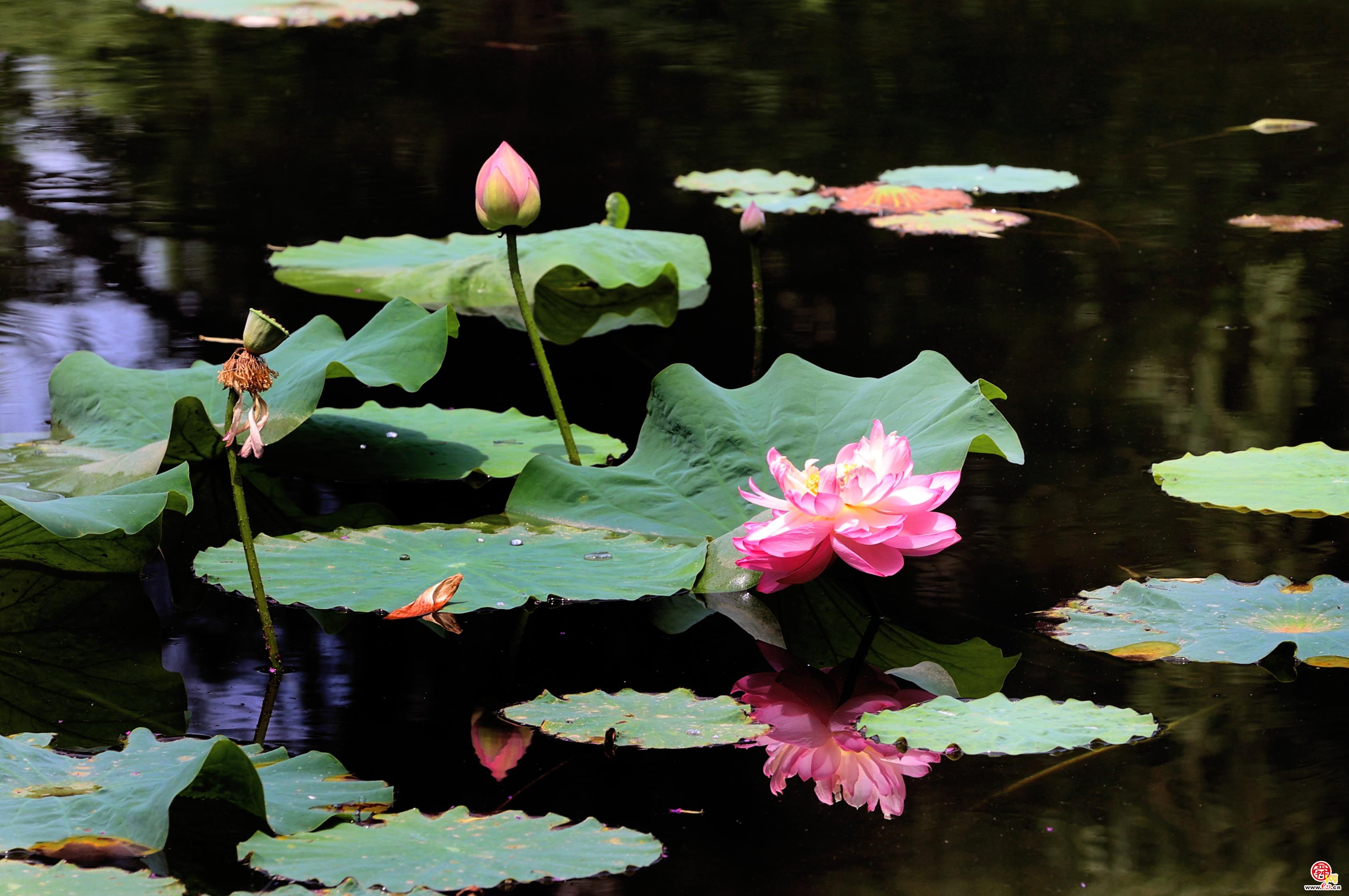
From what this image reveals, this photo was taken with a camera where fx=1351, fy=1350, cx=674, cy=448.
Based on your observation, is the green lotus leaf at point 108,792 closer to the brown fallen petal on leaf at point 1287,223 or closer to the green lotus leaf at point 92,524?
the green lotus leaf at point 92,524

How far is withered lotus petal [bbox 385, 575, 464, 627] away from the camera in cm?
134

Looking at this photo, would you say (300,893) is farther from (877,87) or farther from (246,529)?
(877,87)

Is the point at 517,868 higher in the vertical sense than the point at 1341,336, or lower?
higher

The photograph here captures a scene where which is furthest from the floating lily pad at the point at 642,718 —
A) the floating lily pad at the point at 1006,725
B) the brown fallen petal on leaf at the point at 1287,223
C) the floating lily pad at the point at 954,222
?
the brown fallen petal on leaf at the point at 1287,223

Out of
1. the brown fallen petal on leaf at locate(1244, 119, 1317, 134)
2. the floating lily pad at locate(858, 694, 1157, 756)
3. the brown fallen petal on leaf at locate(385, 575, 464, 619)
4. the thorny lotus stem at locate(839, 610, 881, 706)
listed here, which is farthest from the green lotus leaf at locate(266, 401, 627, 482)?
the brown fallen petal on leaf at locate(1244, 119, 1317, 134)

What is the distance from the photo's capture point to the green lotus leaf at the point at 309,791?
38.6 inches

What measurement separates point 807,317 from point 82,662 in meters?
1.62

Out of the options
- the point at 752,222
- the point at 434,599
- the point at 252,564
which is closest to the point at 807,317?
the point at 752,222

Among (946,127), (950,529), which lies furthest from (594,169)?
(950,529)

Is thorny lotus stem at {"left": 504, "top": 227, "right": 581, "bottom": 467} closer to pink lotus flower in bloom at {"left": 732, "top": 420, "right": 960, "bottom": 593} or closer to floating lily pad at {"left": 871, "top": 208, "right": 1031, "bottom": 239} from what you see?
pink lotus flower in bloom at {"left": 732, "top": 420, "right": 960, "bottom": 593}

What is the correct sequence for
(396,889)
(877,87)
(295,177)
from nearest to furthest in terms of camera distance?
(396,889) → (295,177) → (877,87)

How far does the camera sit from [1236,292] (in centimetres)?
276

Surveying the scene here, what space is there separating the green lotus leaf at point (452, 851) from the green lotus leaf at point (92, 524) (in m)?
0.47

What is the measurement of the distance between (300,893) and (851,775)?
45cm
